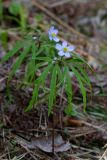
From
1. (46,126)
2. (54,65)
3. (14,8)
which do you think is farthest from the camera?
(14,8)

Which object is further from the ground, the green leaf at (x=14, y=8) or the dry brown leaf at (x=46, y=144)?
the green leaf at (x=14, y=8)

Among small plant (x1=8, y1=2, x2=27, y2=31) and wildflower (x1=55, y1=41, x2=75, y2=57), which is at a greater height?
small plant (x1=8, y1=2, x2=27, y2=31)

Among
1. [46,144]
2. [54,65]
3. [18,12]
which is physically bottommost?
[46,144]

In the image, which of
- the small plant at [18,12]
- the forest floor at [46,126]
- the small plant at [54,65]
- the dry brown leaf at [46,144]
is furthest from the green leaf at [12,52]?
the small plant at [18,12]

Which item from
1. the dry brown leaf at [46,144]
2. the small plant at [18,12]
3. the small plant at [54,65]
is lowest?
the dry brown leaf at [46,144]

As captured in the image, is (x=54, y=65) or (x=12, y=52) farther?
(x=12, y=52)

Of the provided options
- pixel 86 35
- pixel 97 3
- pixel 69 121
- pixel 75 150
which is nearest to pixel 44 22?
pixel 86 35

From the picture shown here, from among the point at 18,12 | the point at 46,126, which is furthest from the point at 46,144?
the point at 18,12

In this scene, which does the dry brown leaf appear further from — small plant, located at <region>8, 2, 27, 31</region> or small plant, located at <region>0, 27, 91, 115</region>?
small plant, located at <region>8, 2, 27, 31</region>

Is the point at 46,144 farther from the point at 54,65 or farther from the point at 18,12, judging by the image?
the point at 18,12

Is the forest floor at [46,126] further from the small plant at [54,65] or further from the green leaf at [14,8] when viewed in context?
the green leaf at [14,8]

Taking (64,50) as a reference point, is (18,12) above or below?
above

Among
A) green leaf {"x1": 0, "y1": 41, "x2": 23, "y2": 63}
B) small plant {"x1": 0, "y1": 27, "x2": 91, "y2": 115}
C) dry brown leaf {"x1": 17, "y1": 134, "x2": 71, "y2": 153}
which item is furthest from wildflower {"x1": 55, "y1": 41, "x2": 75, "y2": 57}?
dry brown leaf {"x1": 17, "y1": 134, "x2": 71, "y2": 153}
